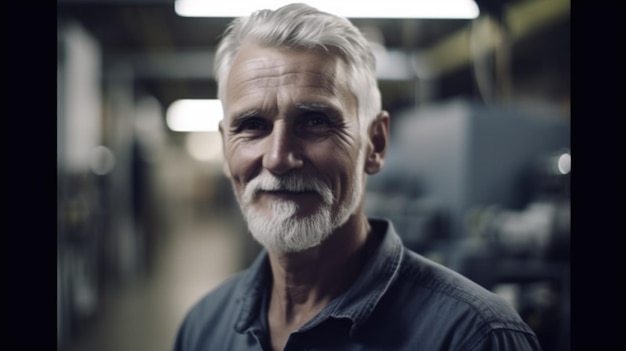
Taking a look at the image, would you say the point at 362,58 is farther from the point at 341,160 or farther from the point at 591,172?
the point at 591,172

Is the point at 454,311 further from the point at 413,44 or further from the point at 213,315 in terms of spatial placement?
the point at 413,44

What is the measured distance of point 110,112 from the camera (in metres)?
6.80

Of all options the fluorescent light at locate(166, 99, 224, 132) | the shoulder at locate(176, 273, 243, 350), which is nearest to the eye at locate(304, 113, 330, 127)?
the shoulder at locate(176, 273, 243, 350)

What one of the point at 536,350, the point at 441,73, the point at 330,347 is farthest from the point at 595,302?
the point at 441,73

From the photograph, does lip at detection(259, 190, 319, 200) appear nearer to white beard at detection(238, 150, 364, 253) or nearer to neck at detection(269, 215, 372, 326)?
white beard at detection(238, 150, 364, 253)

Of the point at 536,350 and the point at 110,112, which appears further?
the point at 110,112

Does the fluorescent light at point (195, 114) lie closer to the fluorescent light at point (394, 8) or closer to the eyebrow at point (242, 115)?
the fluorescent light at point (394, 8)

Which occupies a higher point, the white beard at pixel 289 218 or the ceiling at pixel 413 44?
the ceiling at pixel 413 44

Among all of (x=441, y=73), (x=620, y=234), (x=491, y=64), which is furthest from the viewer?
(x=441, y=73)

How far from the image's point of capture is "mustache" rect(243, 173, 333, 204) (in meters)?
0.77

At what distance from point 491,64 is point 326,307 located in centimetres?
293

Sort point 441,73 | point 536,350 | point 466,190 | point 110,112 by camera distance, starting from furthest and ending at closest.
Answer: point 441,73 → point 110,112 → point 466,190 → point 536,350

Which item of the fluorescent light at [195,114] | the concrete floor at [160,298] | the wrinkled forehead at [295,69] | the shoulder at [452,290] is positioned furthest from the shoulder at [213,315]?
the fluorescent light at [195,114]

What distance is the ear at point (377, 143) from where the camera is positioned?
91cm
